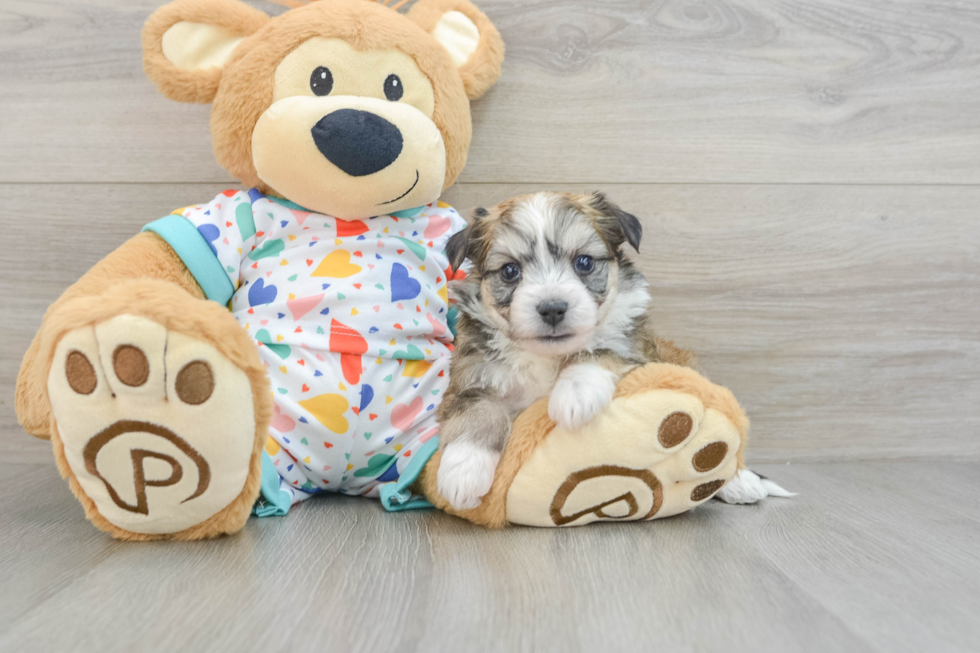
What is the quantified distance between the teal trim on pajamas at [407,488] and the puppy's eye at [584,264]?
563mm

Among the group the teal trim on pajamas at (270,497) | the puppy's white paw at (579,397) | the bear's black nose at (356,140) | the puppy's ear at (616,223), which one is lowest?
the teal trim on pajamas at (270,497)

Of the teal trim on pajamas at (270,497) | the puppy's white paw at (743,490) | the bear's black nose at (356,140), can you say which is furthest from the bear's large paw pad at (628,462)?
the bear's black nose at (356,140)

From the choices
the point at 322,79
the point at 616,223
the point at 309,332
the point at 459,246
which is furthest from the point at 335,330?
the point at 616,223

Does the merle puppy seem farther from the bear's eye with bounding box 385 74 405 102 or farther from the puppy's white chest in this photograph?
the bear's eye with bounding box 385 74 405 102

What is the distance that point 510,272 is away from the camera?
1.72 metres

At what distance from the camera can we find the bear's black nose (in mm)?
1644

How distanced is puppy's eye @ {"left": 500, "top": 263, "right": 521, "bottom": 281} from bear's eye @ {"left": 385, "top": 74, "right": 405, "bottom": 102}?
0.54 meters

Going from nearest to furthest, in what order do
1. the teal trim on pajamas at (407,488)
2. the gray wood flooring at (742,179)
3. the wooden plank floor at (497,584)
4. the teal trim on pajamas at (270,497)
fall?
1. the wooden plank floor at (497,584)
2. the teal trim on pajamas at (270,497)
3. the teal trim on pajamas at (407,488)
4. the gray wood flooring at (742,179)

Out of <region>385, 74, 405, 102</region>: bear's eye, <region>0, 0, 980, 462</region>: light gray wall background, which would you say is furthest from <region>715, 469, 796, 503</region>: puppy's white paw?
<region>385, 74, 405, 102</region>: bear's eye

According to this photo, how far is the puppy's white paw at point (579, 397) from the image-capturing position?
149 centimetres

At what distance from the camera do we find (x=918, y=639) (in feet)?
3.44

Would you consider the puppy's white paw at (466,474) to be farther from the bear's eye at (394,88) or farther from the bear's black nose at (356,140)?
the bear's eye at (394,88)

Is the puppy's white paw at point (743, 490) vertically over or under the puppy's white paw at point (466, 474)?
under

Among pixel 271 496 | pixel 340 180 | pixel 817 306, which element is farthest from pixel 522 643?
pixel 817 306
